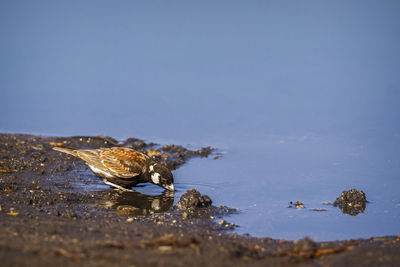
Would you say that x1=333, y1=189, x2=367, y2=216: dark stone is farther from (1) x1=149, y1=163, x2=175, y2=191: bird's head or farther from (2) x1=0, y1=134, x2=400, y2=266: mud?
(1) x1=149, y1=163, x2=175, y2=191: bird's head

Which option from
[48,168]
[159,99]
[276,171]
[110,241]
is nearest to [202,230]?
[110,241]

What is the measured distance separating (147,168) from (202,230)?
271cm

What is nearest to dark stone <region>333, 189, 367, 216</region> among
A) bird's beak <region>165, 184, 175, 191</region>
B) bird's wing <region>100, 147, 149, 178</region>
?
bird's beak <region>165, 184, 175, 191</region>

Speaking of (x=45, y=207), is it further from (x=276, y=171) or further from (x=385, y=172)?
(x=385, y=172)

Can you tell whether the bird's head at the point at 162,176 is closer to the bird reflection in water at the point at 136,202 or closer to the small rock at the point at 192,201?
the bird reflection in water at the point at 136,202

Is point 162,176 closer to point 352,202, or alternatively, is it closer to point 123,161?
point 123,161

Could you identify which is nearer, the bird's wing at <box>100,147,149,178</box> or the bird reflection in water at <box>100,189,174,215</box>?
the bird reflection in water at <box>100,189,174,215</box>

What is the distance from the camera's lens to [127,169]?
9.55m

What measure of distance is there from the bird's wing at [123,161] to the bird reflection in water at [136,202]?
40 centimetres

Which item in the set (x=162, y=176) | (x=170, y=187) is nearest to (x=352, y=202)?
(x=170, y=187)

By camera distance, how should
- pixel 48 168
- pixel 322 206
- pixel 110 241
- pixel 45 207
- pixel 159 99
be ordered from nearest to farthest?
pixel 110 241
pixel 45 207
pixel 322 206
pixel 48 168
pixel 159 99

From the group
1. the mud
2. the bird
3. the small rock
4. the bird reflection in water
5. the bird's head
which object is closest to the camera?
the mud

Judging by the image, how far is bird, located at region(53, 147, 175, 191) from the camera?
941 centimetres

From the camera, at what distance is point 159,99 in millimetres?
16359
